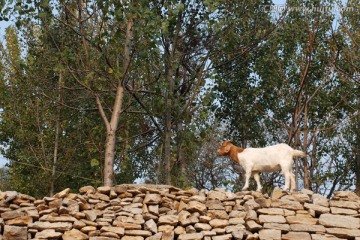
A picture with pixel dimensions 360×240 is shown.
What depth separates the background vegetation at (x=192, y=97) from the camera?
18.2 metres

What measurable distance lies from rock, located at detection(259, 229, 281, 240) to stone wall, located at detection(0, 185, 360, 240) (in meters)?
0.02

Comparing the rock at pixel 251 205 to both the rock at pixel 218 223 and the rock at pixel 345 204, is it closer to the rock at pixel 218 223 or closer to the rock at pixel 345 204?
the rock at pixel 218 223

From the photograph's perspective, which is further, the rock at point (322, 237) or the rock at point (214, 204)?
the rock at point (214, 204)

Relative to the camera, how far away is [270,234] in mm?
13062

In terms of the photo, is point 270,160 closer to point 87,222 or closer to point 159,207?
point 159,207

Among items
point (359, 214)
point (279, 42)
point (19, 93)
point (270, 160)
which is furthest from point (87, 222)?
point (279, 42)

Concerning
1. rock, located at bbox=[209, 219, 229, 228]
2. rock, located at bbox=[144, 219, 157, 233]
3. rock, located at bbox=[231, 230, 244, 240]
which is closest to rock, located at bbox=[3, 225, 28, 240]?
rock, located at bbox=[144, 219, 157, 233]

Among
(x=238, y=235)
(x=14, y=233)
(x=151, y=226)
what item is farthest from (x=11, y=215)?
(x=238, y=235)

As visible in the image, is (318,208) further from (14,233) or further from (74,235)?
(14,233)

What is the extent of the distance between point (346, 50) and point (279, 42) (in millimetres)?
2459

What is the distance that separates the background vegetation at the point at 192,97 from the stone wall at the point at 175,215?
356 centimetres

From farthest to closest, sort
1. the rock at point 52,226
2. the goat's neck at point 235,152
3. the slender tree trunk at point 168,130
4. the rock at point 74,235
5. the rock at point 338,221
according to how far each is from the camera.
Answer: the slender tree trunk at point 168,130, the goat's neck at point 235,152, the rock at point 338,221, the rock at point 52,226, the rock at point 74,235

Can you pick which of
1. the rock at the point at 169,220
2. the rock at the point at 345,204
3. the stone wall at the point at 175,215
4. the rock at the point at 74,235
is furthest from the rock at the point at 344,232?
the rock at the point at 74,235

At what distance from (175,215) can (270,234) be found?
1777 mm
